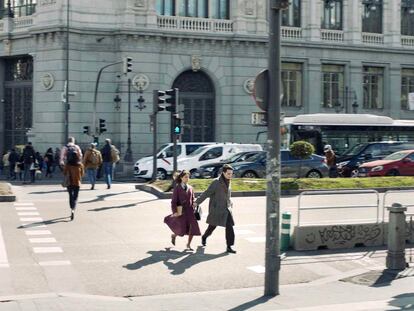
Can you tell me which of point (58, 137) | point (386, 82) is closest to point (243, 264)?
point (58, 137)

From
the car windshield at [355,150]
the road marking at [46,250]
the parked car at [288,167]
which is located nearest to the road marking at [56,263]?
the road marking at [46,250]

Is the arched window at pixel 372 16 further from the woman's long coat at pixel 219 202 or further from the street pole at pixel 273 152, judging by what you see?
the street pole at pixel 273 152

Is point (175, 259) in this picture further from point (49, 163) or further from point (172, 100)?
point (49, 163)

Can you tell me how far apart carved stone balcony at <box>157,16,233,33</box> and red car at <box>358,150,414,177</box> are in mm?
18853

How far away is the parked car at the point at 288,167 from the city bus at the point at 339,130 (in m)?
5.99

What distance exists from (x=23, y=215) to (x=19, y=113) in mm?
30781

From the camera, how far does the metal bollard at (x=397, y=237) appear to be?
11.5 meters

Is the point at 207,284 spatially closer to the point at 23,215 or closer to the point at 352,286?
the point at 352,286

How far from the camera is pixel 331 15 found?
49.7 meters

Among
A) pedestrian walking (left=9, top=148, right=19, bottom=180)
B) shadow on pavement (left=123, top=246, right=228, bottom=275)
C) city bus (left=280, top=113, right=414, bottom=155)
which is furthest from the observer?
city bus (left=280, top=113, right=414, bottom=155)

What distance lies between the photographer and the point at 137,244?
45.7 feet

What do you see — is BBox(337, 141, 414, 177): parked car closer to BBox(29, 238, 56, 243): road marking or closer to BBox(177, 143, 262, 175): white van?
BBox(177, 143, 262, 175): white van

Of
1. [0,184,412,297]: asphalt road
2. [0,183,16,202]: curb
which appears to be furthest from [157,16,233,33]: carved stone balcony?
[0,184,412,297]: asphalt road

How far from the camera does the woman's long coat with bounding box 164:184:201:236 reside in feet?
43.3
